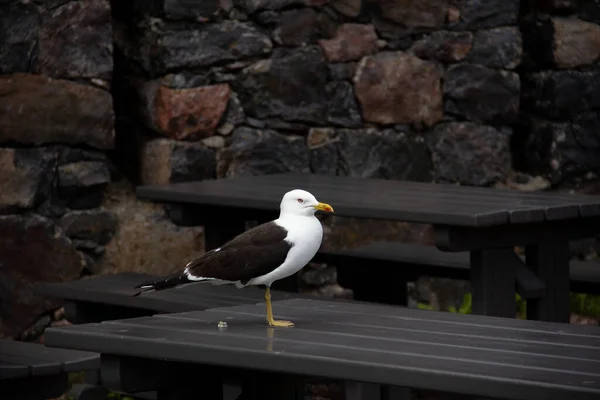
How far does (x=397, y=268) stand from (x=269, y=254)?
2.34 meters

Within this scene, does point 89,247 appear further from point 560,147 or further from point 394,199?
point 560,147

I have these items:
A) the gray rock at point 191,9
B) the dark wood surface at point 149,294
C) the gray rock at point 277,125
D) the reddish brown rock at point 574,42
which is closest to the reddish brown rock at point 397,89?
the gray rock at point 277,125

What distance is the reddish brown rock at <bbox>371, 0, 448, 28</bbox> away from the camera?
623 cm

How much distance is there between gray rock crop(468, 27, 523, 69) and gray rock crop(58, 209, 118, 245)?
1.89 metres

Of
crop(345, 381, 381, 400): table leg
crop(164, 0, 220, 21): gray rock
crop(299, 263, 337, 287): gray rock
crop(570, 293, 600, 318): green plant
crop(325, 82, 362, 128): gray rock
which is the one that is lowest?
crop(570, 293, 600, 318): green plant

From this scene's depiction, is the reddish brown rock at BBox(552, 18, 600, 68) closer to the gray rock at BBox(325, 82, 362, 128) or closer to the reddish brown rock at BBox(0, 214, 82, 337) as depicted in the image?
the gray rock at BBox(325, 82, 362, 128)

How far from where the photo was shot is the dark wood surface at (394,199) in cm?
452

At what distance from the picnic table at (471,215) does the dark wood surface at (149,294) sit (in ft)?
1.05

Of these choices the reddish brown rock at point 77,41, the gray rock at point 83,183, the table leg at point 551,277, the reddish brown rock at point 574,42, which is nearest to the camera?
the table leg at point 551,277

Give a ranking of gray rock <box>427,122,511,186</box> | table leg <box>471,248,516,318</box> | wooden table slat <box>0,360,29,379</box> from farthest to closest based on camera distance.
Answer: gray rock <box>427,122,511,186</box>, table leg <box>471,248,516,318</box>, wooden table slat <box>0,360,29,379</box>

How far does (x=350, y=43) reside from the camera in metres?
6.16

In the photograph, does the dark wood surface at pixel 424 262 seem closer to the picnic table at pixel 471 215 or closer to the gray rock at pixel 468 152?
the picnic table at pixel 471 215

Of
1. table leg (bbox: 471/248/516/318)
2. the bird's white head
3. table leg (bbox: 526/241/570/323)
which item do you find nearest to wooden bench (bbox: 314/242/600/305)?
table leg (bbox: 526/241/570/323)

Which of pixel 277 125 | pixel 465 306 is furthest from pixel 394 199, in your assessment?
pixel 465 306
